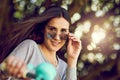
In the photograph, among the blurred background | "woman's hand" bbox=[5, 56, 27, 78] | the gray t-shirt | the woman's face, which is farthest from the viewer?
the blurred background

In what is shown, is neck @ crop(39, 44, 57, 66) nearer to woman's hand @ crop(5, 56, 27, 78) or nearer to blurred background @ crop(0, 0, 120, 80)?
woman's hand @ crop(5, 56, 27, 78)

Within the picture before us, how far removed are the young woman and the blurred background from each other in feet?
7.07

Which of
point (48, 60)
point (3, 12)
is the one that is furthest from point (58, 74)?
point (3, 12)

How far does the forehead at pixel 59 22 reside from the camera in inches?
104

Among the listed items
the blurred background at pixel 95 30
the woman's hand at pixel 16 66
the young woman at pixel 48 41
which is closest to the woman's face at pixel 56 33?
the young woman at pixel 48 41

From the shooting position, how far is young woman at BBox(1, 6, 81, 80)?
99.1 inches

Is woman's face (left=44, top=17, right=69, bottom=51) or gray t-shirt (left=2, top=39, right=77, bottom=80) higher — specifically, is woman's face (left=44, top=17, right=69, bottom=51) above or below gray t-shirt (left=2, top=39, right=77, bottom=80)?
above

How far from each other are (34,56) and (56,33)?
0.19m

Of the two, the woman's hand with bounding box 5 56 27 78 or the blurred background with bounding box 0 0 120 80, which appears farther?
the blurred background with bounding box 0 0 120 80

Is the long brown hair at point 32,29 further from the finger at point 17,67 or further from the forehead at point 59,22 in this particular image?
the finger at point 17,67

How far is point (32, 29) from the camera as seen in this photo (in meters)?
2.78

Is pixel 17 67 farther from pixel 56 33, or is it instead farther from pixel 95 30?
pixel 95 30

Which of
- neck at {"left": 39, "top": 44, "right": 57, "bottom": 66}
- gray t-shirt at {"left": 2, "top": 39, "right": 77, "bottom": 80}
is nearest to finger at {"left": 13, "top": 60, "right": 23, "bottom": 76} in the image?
gray t-shirt at {"left": 2, "top": 39, "right": 77, "bottom": 80}

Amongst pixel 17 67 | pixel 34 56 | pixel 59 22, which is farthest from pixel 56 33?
pixel 17 67
